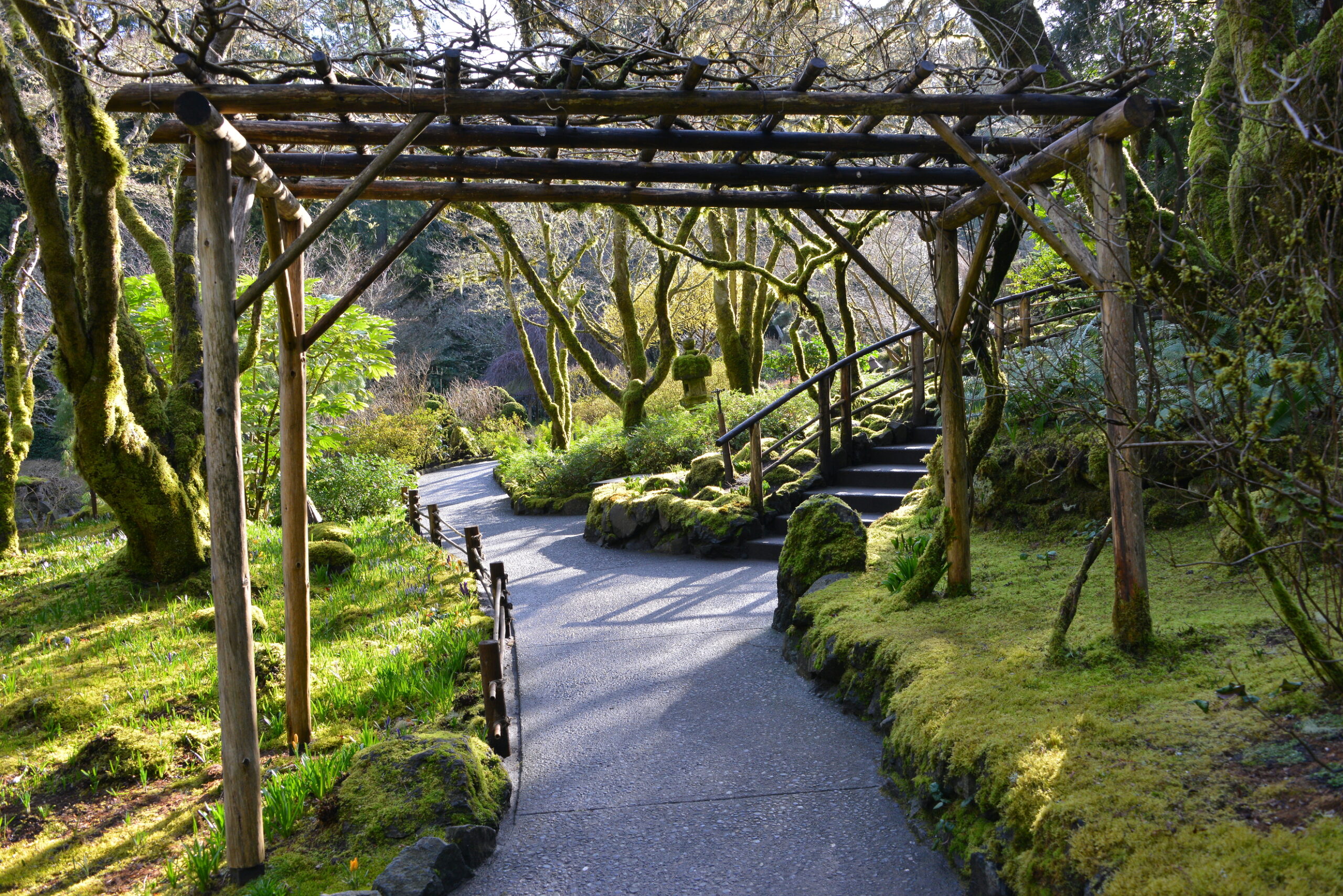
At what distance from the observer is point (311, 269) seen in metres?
28.0

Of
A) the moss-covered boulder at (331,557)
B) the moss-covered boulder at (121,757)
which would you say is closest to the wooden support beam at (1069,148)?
the moss-covered boulder at (121,757)

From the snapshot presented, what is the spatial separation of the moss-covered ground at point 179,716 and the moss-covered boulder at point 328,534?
115cm

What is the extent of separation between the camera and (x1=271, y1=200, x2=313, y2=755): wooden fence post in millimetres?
4977

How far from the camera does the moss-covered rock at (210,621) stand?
7035 millimetres

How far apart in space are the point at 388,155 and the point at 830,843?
3648 millimetres

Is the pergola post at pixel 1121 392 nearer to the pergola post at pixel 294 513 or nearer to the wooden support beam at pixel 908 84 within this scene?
the wooden support beam at pixel 908 84

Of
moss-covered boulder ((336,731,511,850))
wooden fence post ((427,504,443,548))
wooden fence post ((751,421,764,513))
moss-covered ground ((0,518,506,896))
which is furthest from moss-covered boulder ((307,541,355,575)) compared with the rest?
moss-covered boulder ((336,731,511,850))

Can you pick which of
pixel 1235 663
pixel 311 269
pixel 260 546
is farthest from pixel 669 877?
pixel 311 269

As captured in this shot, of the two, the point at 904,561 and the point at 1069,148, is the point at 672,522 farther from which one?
the point at 1069,148

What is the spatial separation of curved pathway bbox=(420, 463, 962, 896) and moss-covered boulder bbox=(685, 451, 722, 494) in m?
3.52

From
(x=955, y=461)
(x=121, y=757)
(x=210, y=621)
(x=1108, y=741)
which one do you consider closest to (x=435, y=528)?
(x=210, y=621)

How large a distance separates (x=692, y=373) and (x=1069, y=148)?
13629mm

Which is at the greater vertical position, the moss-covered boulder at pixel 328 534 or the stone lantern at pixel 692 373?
the stone lantern at pixel 692 373

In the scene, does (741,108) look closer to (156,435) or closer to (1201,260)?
(1201,260)
